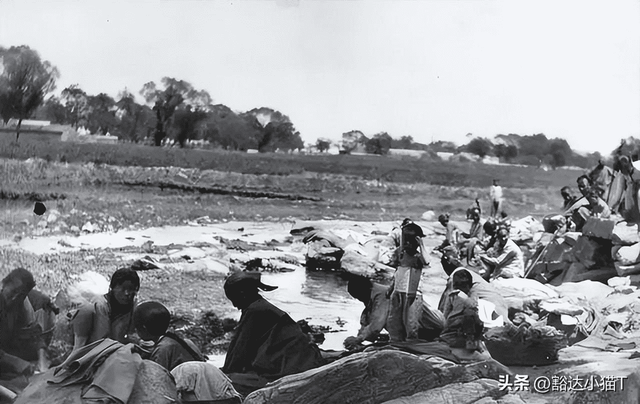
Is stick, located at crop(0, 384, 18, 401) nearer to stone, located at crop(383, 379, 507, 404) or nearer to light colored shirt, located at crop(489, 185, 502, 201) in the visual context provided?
stone, located at crop(383, 379, 507, 404)

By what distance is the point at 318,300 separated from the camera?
4891 millimetres

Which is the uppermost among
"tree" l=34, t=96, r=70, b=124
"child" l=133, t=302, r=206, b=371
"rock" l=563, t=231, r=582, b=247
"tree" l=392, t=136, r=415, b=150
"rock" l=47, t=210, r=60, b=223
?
"tree" l=392, t=136, r=415, b=150

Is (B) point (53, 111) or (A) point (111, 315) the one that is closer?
(A) point (111, 315)

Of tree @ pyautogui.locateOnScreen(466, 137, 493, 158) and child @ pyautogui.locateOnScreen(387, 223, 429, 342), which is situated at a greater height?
tree @ pyautogui.locateOnScreen(466, 137, 493, 158)

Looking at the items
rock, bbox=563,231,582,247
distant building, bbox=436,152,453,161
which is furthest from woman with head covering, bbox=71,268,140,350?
rock, bbox=563,231,582,247

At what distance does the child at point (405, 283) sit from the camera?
4.88 metres

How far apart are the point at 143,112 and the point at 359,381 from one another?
187 cm

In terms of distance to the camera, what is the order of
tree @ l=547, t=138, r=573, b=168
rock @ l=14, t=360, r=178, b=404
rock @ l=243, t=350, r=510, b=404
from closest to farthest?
1. rock @ l=14, t=360, r=178, b=404
2. rock @ l=243, t=350, r=510, b=404
3. tree @ l=547, t=138, r=573, b=168

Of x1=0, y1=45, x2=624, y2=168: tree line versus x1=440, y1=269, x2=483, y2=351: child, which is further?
x1=440, y1=269, x2=483, y2=351: child

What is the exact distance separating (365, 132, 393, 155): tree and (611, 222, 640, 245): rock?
77.5 inches

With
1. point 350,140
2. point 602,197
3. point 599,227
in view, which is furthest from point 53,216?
point 599,227

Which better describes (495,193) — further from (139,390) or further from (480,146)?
(139,390)

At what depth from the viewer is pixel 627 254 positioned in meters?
6.12

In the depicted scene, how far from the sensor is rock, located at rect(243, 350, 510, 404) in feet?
14.8
